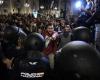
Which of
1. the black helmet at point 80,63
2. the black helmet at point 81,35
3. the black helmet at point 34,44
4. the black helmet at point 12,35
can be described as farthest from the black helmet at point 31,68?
the black helmet at point 12,35

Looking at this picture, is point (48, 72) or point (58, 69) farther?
point (48, 72)

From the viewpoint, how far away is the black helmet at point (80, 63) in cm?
467

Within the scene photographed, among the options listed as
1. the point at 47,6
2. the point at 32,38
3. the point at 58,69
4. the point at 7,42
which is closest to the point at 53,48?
the point at 7,42

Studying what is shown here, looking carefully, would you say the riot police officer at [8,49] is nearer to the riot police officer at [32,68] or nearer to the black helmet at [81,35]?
the riot police officer at [32,68]

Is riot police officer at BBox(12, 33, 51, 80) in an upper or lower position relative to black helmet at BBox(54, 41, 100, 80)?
lower

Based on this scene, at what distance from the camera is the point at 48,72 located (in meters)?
5.75

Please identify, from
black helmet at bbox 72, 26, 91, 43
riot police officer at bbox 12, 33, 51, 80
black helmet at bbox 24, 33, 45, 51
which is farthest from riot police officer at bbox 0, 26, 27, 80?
black helmet at bbox 72, 26, 91, 43

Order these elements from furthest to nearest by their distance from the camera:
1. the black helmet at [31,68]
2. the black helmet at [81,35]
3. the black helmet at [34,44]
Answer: the black helmet at [81,35] < the black helmet at [34,44] < the black helmet at [31,68]

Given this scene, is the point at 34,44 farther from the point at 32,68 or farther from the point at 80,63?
the point at 80,63

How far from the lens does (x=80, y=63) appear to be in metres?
4.69

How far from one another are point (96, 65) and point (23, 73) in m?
1.38

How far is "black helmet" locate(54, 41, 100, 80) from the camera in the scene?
15.3 ft

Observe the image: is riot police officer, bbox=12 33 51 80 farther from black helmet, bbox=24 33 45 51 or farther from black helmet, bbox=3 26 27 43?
black helmet, bbox=3 26 27 43

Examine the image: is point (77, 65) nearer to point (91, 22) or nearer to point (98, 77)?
point (98, 77)
